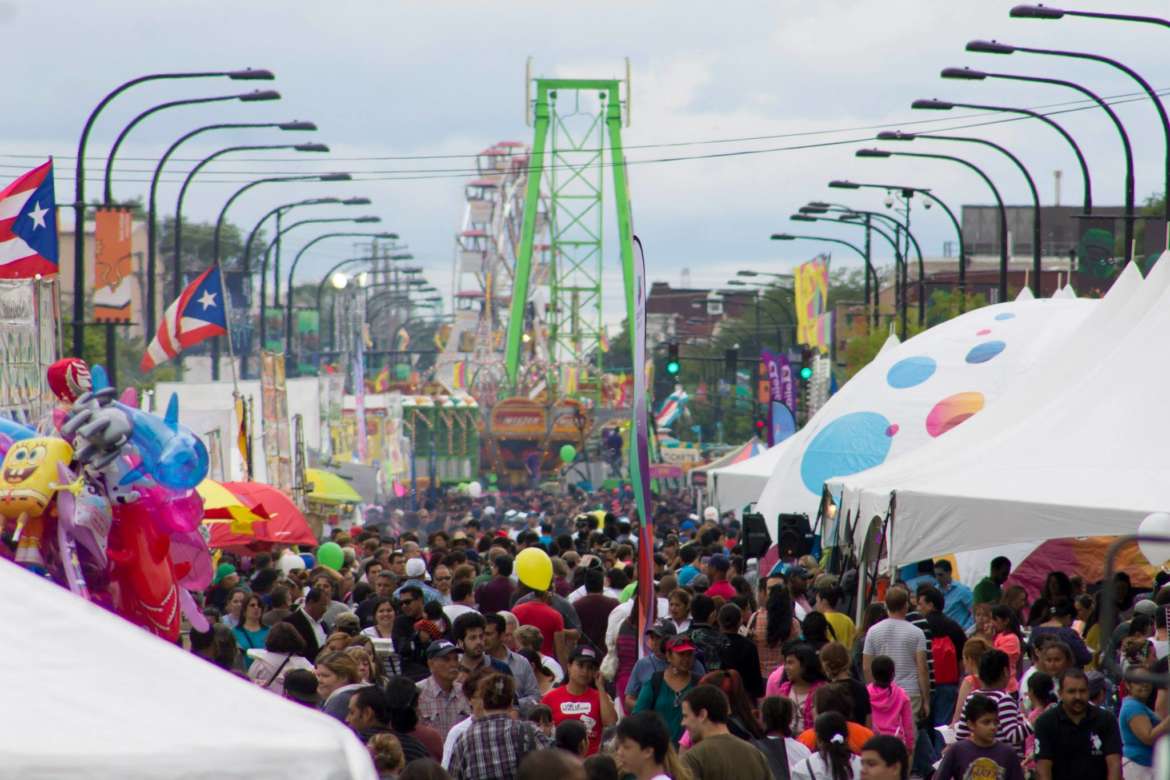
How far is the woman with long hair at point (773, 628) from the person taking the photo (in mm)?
12383

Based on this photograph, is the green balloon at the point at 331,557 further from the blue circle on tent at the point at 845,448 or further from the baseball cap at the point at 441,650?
the baseball cap at the point at 441,650

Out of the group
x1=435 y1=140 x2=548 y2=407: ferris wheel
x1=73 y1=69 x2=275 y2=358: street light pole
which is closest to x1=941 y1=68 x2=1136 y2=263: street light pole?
x1=73 y1=69 x2=275 y2=358: street light pole

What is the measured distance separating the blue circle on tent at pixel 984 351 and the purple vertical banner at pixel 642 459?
13542 mm

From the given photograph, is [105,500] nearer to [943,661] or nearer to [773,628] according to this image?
[773,628]

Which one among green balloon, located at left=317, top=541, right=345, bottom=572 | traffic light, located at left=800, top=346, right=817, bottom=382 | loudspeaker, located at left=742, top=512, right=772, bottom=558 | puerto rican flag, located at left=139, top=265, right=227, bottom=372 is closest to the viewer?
green balloon, located at left=317, top=541, right=345, bottom=572

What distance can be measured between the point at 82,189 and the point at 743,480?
12.4 meters

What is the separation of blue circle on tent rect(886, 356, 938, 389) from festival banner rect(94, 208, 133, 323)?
33.4 ft

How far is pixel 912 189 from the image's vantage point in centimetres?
4091

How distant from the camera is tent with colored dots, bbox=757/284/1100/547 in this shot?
76.9 ft

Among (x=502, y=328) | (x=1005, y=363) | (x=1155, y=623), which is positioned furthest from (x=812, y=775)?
(x=502, y=328)

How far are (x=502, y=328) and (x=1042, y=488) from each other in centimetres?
10340

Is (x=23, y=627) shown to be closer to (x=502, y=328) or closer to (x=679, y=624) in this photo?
(x=679, y=624)

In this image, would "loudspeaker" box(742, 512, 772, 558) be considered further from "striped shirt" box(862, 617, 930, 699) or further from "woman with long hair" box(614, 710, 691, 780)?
"woman with long hair" box(614, 710, 691, 780)

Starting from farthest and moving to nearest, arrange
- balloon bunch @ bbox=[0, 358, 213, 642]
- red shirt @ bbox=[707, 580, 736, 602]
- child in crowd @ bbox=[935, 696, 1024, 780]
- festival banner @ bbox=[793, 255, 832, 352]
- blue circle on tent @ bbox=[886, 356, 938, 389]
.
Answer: festival banner @ bbox=[793, 255, 832, 352], blue circle on tent @ bbox=[886, 356, 938, 389], red shirt @ bbox=[707, 580, 736, 602], balloon bunch @ bbox=[0, 358, 213, 642], child in crowd @ bbox=[935, 696, 1024, 780]
